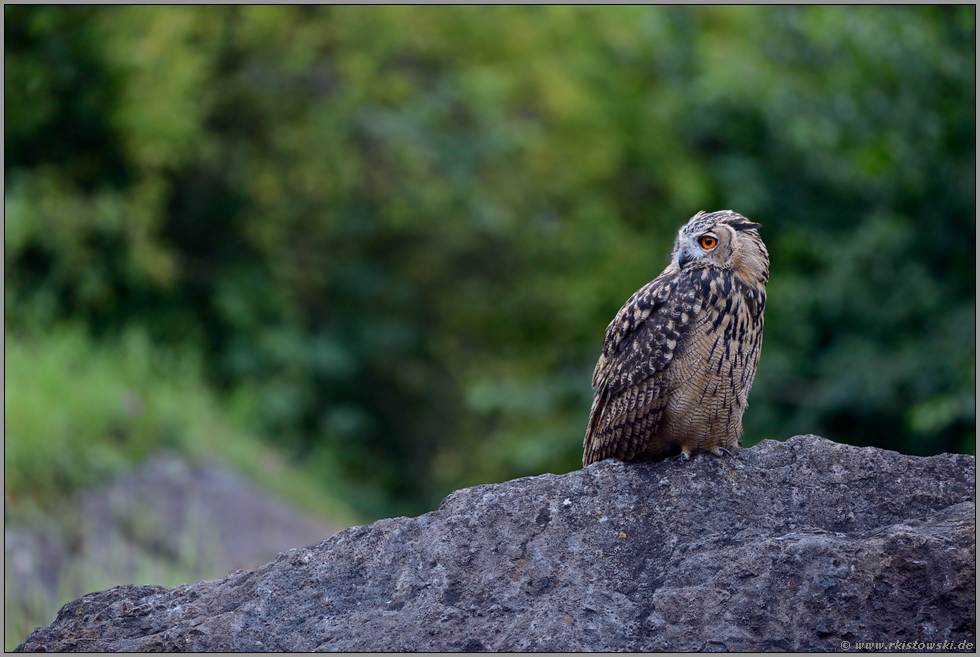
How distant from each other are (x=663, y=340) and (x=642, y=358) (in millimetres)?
111

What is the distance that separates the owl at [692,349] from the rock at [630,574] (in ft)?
0.61

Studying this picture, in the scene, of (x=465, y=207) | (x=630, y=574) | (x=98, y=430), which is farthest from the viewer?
(x=465, y=207)

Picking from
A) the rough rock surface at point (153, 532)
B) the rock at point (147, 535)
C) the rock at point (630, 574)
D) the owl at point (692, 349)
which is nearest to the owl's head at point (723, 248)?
the owl at point (692, 349)

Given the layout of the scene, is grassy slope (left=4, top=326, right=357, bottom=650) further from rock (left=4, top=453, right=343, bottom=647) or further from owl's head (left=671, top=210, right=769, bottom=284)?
owl's head (left=671, top=210, right=769, bottom=284)

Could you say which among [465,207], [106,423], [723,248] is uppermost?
[465,207]

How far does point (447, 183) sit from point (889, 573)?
31.2 feet

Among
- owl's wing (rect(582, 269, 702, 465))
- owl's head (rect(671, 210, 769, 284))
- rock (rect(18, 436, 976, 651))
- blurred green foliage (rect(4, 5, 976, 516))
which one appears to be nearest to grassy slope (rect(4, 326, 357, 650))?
blurred green foliage (rect(4, 5, 976, 516))

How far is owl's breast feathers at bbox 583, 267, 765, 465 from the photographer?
3.57 metres

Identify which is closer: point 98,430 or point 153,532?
point 153,532

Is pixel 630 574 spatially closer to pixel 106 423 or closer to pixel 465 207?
pixel 106 423

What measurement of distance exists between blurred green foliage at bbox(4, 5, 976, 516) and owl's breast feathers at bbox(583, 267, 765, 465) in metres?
3.88

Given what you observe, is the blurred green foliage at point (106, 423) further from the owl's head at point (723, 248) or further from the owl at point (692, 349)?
the owl's head at point (723, 248)

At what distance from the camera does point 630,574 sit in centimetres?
314

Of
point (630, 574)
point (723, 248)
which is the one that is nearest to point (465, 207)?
point (723, 248)
